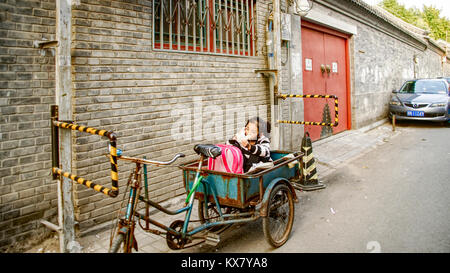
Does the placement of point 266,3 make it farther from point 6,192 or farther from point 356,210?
point 6,192

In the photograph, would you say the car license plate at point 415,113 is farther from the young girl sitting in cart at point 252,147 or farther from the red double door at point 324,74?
the young girl sitting in cart at point 252,147

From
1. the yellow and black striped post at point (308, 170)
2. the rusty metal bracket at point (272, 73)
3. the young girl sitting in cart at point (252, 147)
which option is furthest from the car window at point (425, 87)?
the young girl sitting in cart at point (252, 147)

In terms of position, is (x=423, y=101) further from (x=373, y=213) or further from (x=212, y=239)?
(x=212, y=239)

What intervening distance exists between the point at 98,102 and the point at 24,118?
2.76 ft

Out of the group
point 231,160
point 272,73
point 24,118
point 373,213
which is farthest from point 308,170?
point 24,118

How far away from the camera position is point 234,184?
3410 mm

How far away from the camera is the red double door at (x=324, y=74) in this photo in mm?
9023

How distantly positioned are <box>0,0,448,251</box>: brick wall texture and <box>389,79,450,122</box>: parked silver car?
9.10m

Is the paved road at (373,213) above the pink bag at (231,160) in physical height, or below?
below

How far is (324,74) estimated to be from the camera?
9883 mm

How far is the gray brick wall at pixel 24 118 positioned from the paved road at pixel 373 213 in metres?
1.96

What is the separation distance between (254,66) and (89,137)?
3.85 m

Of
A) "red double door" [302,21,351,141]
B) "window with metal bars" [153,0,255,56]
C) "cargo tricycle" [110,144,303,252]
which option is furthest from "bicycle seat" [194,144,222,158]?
"red double door" [302,21,351,141]

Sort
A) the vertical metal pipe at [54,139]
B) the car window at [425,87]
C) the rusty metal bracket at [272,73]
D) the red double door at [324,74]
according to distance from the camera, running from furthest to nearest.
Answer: the car window at [425,87]
the red double door at [324,74]
the rusty metal bracket at [272,73]
the vertical metal pipe at [54,139]
